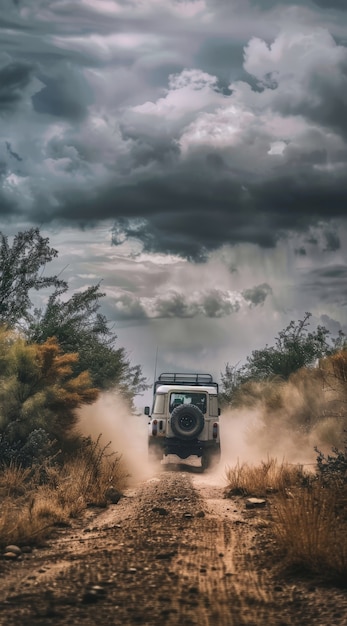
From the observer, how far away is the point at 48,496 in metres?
11.6

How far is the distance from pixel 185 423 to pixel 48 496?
8.98 m

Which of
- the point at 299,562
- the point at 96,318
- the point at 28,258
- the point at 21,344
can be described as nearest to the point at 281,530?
the point at 299,562

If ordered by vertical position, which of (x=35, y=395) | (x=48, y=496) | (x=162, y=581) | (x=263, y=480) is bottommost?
(x=162, y=581)

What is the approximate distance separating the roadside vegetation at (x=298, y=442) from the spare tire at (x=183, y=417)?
1.67 meters

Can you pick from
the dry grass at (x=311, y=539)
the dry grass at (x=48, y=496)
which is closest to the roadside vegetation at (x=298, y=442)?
the dry grass at (x=311, y=539)

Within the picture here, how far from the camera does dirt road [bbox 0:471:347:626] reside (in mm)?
5605

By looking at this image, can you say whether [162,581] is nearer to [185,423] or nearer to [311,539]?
[311,539]

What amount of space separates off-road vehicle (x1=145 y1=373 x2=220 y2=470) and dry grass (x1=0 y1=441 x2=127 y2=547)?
4.05 meters

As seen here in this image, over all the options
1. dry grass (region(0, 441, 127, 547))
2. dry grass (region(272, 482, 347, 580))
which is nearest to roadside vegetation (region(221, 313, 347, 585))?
dry grass (region(272, 482, 347, 580))

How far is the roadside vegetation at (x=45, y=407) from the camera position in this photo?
11.3 meters

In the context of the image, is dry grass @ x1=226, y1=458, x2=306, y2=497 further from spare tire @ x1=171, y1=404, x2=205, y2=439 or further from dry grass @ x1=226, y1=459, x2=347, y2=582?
spare tire @ x1=171, y1=404, x2=205, y2=439

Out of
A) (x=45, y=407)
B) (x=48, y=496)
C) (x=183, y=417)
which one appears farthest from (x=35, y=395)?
(x=48, y=496)

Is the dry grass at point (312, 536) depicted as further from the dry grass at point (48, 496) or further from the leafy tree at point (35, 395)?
the leafy tree at point (35, 395)

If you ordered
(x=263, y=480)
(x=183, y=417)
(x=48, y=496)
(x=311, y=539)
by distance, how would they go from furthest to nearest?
(x=183, y=417)
(x=263, y=480)
(x=48, y=496)
(x=311, y=539)
